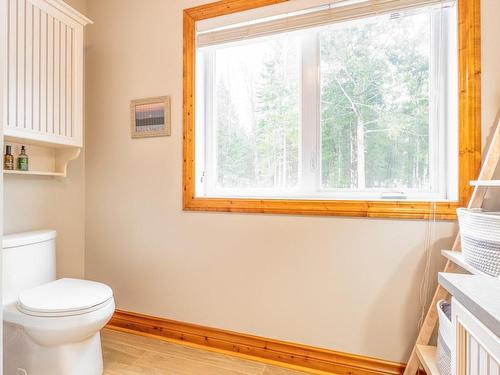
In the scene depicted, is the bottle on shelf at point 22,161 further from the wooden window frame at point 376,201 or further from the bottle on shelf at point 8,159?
the wooden window frame at point 376,201

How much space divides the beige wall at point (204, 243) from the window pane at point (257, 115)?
0.92ft

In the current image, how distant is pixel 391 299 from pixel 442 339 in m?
0.30

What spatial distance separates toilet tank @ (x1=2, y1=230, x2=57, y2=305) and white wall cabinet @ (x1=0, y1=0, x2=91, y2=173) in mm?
561

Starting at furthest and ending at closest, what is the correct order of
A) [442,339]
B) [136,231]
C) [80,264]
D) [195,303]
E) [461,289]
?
1. [80,264]
2. [136,231]
3. [195,303]
4. [442,339]
5. [461,289]

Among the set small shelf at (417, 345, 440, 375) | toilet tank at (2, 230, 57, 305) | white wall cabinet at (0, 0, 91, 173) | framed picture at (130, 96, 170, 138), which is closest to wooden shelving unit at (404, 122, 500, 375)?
small shelf at (417, 345, 440, 375)

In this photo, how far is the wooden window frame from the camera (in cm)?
135

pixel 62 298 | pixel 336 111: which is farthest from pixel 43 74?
pixel 336 111

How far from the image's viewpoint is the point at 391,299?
1.47m

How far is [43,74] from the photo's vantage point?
5.50 feet

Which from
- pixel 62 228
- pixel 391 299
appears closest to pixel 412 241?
pixel 391 299

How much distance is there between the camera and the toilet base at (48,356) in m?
1.36

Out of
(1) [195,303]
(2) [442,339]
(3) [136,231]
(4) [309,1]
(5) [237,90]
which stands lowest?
(1) [195,303]

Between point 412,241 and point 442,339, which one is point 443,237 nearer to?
point 412,241

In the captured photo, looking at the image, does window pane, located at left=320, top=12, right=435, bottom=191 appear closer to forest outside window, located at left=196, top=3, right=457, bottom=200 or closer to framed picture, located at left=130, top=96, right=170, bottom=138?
forest outside window, located at left=196, top=3, right=457, bottom=200
